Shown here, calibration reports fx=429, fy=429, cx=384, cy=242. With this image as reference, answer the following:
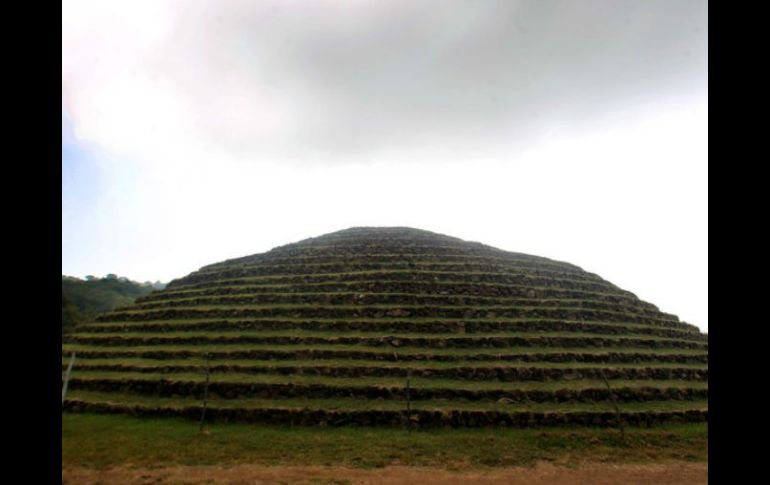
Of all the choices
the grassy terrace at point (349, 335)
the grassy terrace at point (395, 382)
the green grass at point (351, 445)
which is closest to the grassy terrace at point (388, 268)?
the grassy terrace at point (349, 335)

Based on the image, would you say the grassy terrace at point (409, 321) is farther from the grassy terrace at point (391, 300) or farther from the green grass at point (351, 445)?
the green grass at point (351, 445)

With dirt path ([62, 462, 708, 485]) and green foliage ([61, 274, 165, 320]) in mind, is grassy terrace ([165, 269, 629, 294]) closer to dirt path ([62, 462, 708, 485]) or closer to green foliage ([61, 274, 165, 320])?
dirt path ([62, 462, 708, 485])

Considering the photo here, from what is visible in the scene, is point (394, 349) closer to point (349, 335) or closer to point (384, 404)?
point (349, 335)

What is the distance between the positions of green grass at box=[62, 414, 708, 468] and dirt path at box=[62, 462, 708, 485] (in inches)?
14.9

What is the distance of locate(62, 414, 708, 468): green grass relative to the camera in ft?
35.5

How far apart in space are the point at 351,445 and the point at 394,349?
5.84m

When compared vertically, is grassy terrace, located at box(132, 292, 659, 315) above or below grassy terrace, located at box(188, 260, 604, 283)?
below

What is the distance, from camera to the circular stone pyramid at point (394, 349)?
14016 mm

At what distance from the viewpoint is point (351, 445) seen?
11625mm

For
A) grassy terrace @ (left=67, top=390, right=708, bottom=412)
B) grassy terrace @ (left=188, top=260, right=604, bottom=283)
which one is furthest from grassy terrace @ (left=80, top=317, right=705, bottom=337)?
grassy terrace @ (left=188, top=260, right=604, bottom=283)

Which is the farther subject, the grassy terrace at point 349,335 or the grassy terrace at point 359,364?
the grassy terrace at point 349,335

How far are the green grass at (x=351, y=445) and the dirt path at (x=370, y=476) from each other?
0.38 meters

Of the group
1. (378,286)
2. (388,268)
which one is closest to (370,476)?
(378,286)
